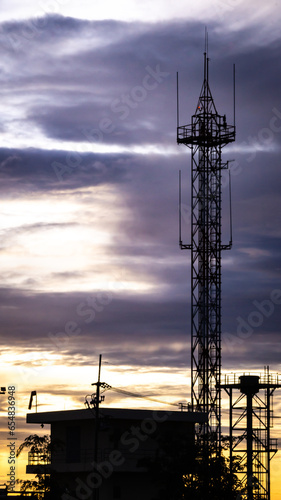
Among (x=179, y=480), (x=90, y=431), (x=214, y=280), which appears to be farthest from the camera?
(x=214, y=280)

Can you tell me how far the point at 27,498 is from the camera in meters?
86.6

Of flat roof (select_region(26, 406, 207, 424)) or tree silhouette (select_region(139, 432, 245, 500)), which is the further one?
flat roof (select_region(26, 406, 207, 424))

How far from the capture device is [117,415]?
8569 cm

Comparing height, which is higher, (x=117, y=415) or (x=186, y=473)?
(x=117, y=415)

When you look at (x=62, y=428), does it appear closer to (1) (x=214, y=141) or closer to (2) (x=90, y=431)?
(2) (x=90, y=431)

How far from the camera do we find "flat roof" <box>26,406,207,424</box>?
281ft

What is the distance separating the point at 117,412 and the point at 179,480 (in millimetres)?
7373

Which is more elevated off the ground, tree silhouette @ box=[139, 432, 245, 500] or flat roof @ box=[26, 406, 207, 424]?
flat roof @ box=[26, 406, 207, 424]

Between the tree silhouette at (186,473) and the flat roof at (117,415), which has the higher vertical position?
the flat roof at (117,415)

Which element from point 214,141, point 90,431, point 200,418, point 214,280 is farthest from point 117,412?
point 214,141

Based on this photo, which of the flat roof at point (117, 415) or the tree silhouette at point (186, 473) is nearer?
the tree silhouette at point (186, 473)

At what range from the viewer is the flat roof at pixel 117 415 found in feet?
281

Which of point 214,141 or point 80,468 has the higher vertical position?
point 214,141

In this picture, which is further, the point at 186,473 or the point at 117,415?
the point at 117,415
